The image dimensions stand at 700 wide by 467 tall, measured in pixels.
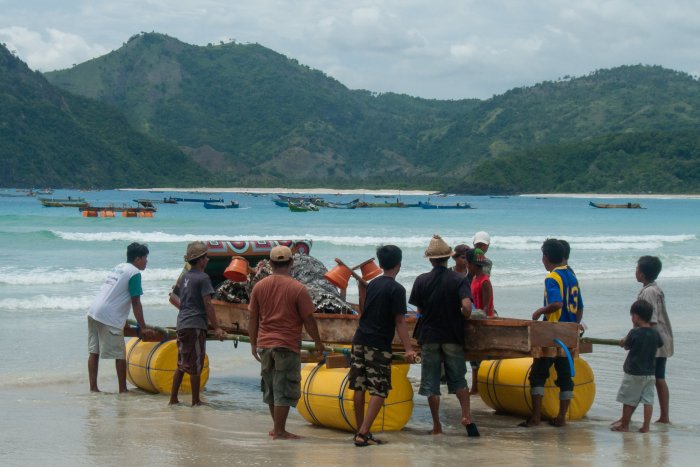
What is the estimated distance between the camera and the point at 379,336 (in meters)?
6.80

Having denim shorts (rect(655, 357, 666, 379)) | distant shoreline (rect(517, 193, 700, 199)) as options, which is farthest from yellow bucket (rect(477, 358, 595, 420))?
distant shoreline (rect(517, 193, 700, 199))

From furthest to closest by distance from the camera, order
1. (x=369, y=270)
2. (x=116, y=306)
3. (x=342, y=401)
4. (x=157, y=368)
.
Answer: (x=157, y=368) < (x=116, y=306) < (x=369, y=270) < (x=342, y=401)

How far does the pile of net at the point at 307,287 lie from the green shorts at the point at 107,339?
3.35ft

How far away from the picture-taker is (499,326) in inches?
273

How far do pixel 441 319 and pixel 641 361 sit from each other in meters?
1.81

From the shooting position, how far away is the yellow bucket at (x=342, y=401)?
727cm

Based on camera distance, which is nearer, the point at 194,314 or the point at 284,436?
the point at 284,436

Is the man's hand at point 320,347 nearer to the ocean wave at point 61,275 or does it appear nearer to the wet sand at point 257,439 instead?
the wet sand at point 257,439

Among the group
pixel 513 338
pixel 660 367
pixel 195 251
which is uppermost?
pixel 195 251

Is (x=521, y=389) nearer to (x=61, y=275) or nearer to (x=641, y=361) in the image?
(x=641, y=361)

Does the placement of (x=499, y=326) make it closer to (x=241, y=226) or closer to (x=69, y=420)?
(x=69, y=420)

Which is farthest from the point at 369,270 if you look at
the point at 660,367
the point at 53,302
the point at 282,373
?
the point at 53,302

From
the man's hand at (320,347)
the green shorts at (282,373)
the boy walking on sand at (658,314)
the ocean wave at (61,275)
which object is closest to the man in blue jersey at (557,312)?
the boy walking on sand at (658,314)

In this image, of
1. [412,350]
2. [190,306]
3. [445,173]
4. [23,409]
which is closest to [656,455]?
[412,350]
